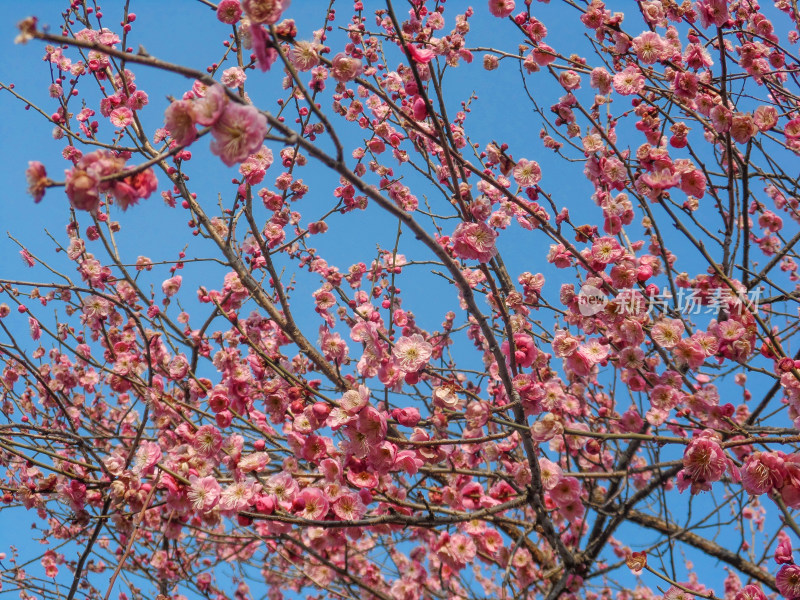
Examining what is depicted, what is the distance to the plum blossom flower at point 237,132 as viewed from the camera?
1351 millimetres

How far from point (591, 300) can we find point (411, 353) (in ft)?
3.45

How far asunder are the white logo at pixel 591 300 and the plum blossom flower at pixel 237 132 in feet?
6.58

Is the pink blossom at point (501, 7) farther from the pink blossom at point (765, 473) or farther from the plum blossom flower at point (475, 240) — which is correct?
the pink blossom at point (765, 473)

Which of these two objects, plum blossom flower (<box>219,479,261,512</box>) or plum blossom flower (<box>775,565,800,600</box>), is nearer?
plum blossom flower (<box>775,565,800,600</box>)

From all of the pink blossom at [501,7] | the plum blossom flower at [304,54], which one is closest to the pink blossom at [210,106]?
the plum blossom flower at [304,54]

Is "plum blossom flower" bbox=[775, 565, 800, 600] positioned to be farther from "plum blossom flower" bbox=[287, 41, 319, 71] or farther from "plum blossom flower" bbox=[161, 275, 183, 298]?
"plum blossom flower" bbox=[161, 275, 183, 298]

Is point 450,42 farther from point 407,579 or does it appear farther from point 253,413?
point 407,579

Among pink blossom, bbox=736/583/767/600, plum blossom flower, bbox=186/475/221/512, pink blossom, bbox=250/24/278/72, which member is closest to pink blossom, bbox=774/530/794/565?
pink blossom, bbox=736/583/767/600

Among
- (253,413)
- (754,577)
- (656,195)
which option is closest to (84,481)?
(253,413)

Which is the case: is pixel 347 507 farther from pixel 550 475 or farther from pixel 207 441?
pixel 550 475

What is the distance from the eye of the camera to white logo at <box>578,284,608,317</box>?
9.46 feet

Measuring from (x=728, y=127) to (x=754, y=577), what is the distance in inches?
159

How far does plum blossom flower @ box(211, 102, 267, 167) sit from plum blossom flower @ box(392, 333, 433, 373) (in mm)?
1267

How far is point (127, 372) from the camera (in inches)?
157
